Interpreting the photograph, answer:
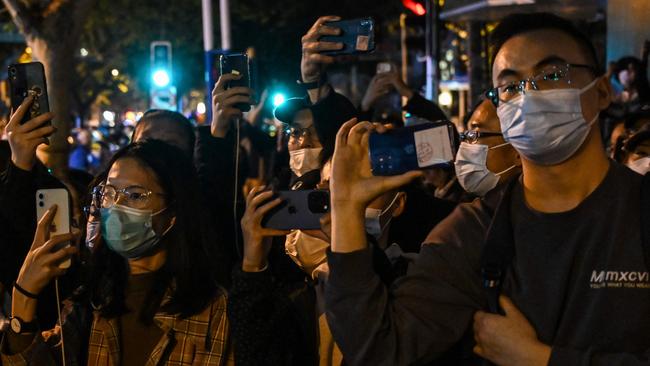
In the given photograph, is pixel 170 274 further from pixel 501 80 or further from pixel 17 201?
pixel 501 80

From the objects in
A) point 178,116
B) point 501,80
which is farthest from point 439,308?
point 178,116

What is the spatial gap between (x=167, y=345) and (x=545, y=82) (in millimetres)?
1654

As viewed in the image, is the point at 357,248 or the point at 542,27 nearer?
the point at 357,248

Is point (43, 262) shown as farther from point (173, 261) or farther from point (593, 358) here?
point (593, 358)

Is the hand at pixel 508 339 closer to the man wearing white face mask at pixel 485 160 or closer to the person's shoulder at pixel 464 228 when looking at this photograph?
the person's shoulder at pixel 464 228

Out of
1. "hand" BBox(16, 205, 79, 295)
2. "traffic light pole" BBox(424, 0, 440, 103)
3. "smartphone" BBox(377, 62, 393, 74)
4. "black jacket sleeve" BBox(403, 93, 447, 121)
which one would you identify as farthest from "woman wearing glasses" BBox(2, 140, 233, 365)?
"traffic light pole" BBox(424, 0, 440, 103)

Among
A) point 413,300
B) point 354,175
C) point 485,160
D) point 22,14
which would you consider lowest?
point 413,300

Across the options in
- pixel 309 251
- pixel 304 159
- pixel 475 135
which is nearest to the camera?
pixel 309 251

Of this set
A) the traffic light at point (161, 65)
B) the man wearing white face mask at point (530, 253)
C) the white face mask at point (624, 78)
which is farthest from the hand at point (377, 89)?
the traffic light at point (161, 65)

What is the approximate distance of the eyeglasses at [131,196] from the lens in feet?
12.6

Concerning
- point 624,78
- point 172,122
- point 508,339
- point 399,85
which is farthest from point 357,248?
point 624,78

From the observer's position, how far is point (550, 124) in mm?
2703

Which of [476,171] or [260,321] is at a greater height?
[476,171]

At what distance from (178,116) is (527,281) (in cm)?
409
